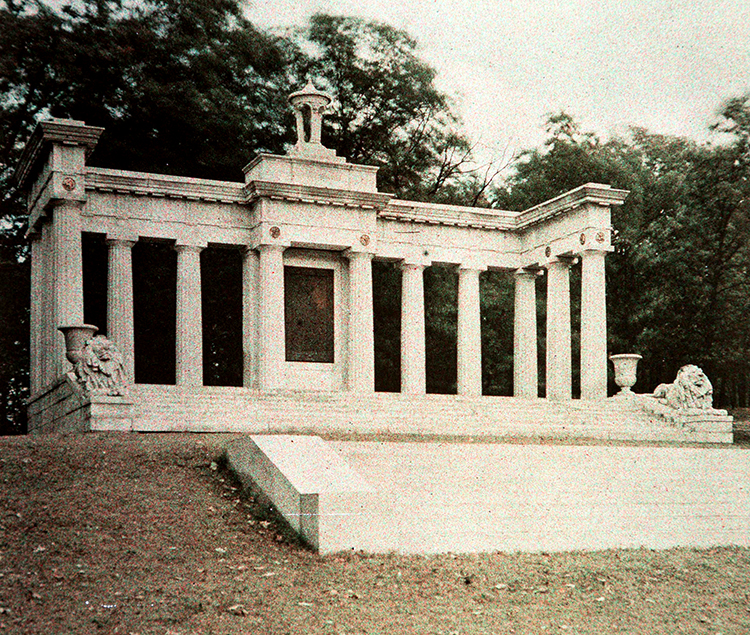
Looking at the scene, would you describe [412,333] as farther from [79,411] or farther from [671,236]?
[79,411]

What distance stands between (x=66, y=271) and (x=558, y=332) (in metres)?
16.7

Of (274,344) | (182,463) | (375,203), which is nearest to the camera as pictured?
(182,463)

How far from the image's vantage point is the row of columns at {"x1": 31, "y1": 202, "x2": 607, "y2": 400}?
2609cm

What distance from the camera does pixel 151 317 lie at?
33.7 m

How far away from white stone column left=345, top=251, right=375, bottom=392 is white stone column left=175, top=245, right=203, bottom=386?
16.0 feet

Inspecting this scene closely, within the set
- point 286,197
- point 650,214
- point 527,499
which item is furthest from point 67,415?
point 650,214

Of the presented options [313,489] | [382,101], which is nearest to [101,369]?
[313,489]

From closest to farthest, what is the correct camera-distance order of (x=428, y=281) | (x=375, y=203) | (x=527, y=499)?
1. (x=527, y=499)
2. (x=375, y=203)
3. (x=428, y=281)

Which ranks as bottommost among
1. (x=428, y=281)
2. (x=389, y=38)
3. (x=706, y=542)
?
(x=706, y=542)

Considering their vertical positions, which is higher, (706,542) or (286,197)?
(286,197)

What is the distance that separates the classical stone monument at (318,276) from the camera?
24875 mm

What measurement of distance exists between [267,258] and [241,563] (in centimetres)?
1958

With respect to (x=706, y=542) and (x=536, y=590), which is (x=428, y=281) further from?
(x=536, y=590)

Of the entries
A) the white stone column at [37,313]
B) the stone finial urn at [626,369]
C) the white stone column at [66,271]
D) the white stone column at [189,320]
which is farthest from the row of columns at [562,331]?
the white stone column at [37,313]
